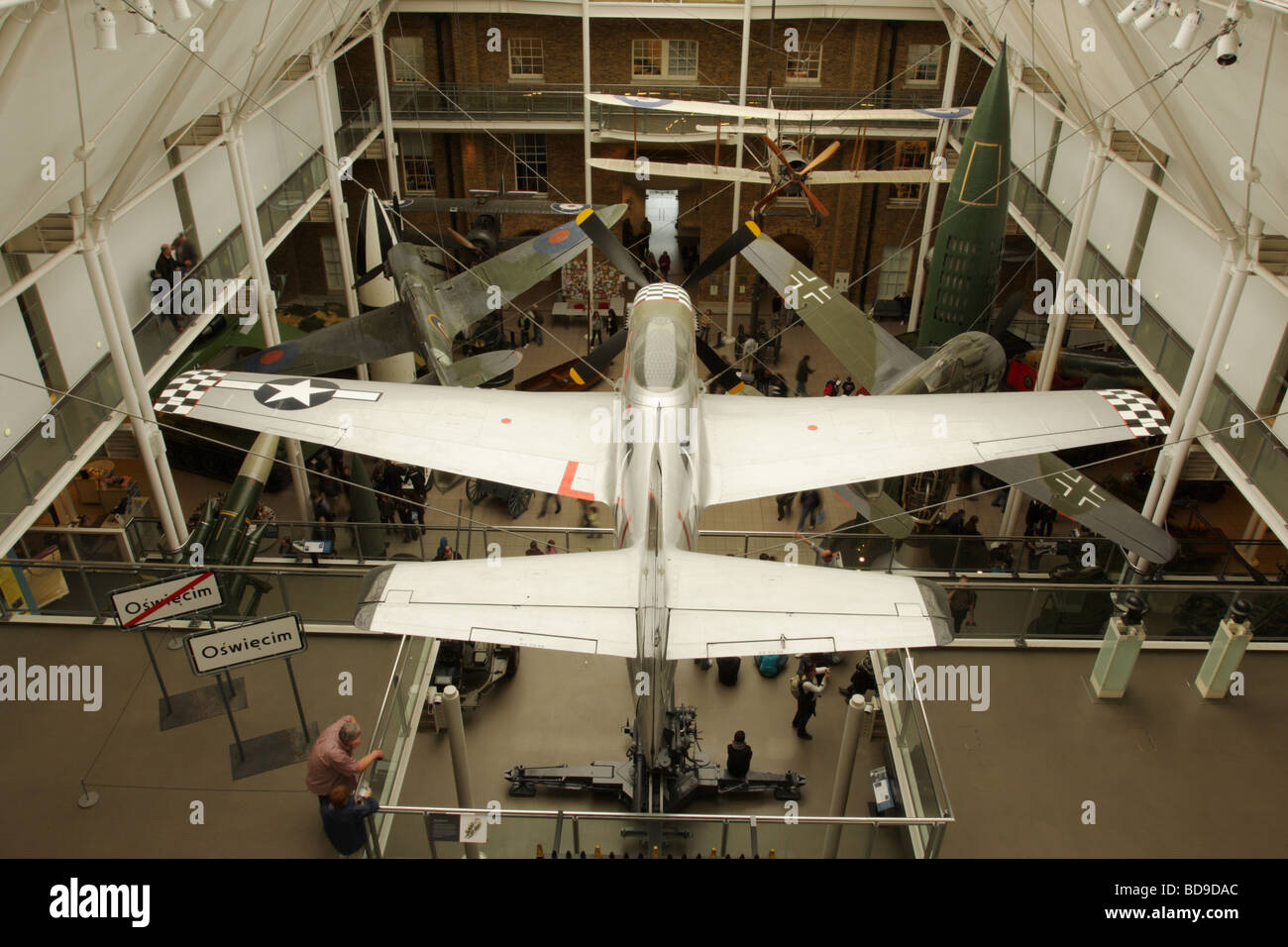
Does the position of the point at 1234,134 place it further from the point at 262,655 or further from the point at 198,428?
the point at 198,428

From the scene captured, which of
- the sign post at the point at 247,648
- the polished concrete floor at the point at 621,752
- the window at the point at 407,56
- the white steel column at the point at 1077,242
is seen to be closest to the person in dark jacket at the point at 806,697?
the polished concrete floor at the point at 621,752

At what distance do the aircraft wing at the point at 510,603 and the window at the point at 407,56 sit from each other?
64.7ft

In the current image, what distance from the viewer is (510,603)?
6809 millimetres

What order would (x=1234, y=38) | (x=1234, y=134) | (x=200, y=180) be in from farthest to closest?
(x=200, y=180) → (x=1234, y=134) → (x=1234, y=38)

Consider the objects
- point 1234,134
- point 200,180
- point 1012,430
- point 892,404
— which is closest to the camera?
point 1234,134

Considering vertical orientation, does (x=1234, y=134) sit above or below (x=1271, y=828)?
above

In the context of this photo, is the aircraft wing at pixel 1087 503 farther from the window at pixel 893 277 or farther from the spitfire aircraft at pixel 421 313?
the window at pixel 893 277

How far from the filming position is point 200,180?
15.2m

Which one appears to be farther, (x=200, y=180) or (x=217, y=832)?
(x=200, y=180)

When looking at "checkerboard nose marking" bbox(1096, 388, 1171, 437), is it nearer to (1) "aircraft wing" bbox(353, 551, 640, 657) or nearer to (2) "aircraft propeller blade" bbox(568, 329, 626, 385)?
(1) "aircraft wing" bbox(353, 551, 640, 657)

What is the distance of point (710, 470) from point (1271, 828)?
21.1 feet

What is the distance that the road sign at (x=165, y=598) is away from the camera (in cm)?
798

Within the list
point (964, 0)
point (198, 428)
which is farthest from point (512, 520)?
point (964, 0)
